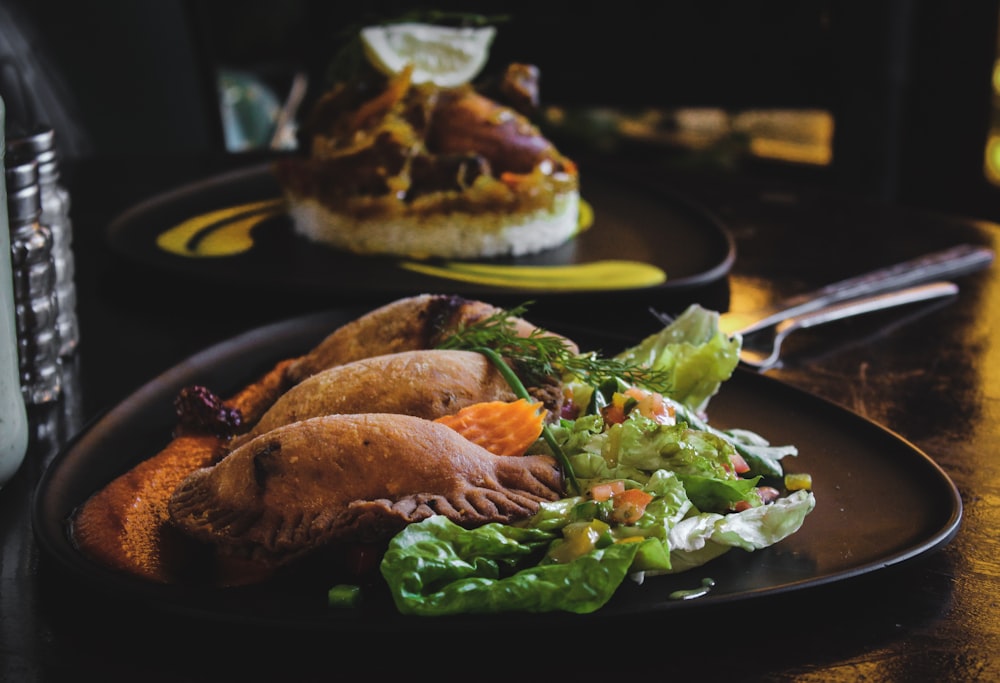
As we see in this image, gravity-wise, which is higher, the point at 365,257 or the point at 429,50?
the point at 429,50

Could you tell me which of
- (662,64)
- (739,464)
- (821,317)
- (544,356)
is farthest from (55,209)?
(662,64)

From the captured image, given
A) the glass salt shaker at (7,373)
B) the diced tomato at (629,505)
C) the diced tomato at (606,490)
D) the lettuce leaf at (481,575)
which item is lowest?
the diced tomato at (629,505)

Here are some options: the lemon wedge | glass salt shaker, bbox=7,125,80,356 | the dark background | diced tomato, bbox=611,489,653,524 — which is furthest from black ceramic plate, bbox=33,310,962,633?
the dark background

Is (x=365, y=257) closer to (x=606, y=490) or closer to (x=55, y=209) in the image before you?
(x=55, y=209)

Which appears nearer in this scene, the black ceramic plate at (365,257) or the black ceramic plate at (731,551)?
the black ceramic plate at (731,551)

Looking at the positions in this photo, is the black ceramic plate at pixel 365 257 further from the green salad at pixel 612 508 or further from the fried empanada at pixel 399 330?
the green salad at pixel 612 508

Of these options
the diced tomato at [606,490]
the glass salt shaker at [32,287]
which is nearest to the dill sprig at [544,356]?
the diced tomato at [606,490]
